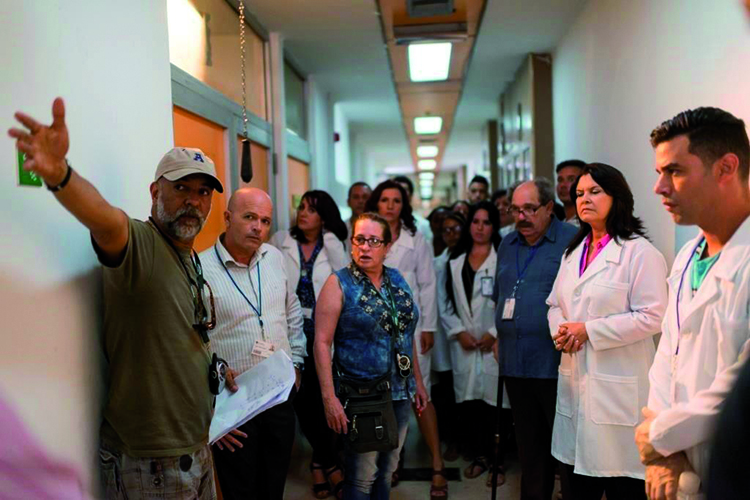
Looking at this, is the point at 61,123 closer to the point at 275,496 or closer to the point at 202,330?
the point at 202,330

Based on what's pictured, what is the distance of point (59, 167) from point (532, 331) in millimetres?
1955

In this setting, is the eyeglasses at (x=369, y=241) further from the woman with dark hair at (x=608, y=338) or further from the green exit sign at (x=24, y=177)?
the green exit sign at (x=24, y=177)

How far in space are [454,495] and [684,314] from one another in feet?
6.72

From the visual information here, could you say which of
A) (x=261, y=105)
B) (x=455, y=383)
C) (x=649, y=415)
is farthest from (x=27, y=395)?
(x=261, y=105)

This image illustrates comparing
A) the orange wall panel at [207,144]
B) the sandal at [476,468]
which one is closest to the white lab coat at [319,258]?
the orange wall panel at [207,144]

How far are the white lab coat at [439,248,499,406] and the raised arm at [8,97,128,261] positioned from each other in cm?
240

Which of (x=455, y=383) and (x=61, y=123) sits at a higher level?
(x=61, y=123)

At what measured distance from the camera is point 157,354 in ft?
5.28

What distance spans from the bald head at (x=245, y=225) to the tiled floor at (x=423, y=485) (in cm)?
152

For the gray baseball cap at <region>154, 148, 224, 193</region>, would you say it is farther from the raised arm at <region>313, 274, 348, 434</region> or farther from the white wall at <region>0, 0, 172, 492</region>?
the raised arm at <region>313, 274, 348, 434</region>

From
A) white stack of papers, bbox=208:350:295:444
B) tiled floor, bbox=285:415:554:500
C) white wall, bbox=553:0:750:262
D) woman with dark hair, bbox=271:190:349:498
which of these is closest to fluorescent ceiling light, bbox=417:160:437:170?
white wall, bbox=553:0:750:262

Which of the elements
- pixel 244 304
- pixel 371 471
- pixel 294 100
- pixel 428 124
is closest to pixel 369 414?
pixel 371 471

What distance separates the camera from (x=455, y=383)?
3557 millimetres

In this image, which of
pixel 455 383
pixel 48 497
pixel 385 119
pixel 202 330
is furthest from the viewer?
pixel 385 119
